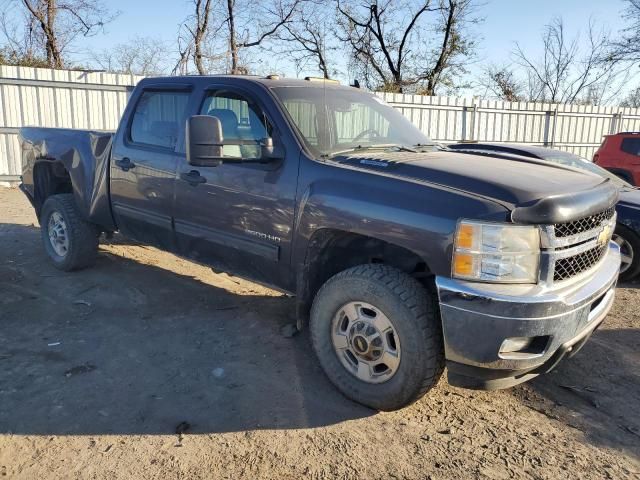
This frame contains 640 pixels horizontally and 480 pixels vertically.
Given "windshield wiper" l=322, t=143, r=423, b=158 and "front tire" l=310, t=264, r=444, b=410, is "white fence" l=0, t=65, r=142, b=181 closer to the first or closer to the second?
"windshield wiper" l=322, t=143, r=423, b=158

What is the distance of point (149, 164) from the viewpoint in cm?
442

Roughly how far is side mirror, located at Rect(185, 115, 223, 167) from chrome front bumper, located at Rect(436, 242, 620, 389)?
1608mm

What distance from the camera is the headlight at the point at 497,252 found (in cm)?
263

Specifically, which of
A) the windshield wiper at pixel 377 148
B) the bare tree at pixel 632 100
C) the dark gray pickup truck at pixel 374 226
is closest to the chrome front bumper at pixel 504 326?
the dark gray pickup truck at pixel 374 226

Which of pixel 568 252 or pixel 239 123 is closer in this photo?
pixel 568 252

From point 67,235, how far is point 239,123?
2675 mm

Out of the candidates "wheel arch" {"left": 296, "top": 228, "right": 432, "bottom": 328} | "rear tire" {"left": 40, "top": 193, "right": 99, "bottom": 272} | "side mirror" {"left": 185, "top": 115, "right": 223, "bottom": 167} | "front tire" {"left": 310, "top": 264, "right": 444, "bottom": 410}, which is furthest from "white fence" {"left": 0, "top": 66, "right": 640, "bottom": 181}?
"front tire" {"left": 310, "top": 264, "right": 444, "bottom": 410}

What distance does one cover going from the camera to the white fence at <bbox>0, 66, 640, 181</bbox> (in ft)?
37.7

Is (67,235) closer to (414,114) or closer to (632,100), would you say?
(414,114)

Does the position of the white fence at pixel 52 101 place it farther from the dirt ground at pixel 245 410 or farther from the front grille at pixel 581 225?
the front grille at pixel 581 225

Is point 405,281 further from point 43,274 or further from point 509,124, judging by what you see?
point 509,124

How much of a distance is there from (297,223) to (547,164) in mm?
1839

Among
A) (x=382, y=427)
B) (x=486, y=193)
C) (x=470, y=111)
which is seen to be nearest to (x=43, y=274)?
(x=382, y=427)

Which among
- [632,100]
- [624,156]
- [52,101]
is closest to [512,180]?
[624,156]
